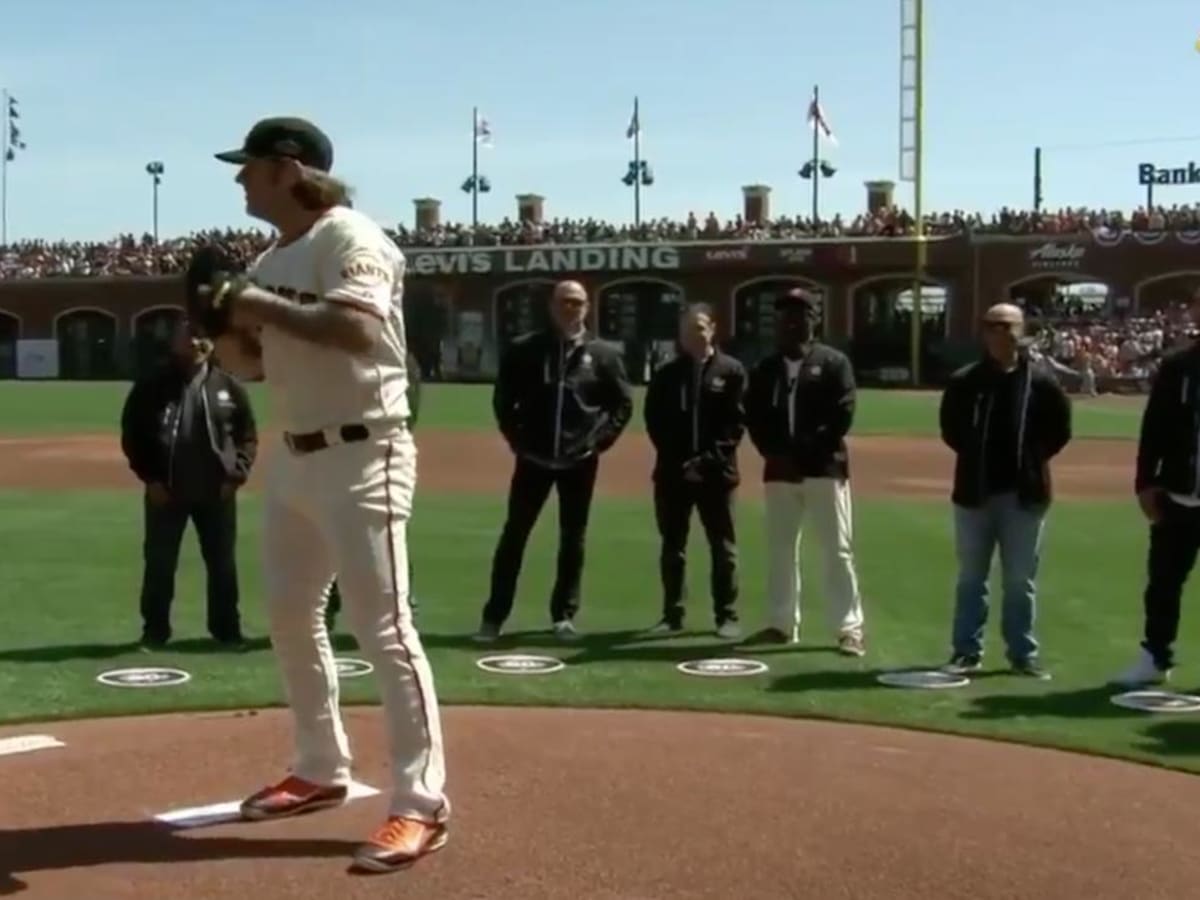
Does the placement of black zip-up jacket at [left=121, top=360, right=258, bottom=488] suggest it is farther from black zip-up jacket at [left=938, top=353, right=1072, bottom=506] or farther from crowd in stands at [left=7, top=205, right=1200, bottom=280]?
crowd in stands at [left=7, top=205, right=1200, bottom=280]

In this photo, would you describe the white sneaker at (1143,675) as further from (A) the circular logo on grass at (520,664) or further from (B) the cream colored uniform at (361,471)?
(B) the cream colored uniform at (361,471)

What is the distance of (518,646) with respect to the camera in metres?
9.38

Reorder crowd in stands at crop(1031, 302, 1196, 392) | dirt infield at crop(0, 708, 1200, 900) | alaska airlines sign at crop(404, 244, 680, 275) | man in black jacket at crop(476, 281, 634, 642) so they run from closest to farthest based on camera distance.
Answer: dirt infield at crop(0, 708, 1200, 900)
man in black jacket at crop(476, 281, 634, 642)
crowd in stands at crop(1031, 302, 1196, 392)
alaska airlines sign at crop(404, 244, 680, 275)

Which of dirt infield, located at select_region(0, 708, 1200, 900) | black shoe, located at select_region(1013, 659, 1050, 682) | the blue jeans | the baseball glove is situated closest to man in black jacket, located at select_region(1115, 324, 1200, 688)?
black shoe, located at select_region(1013, 659, 1050, 682)

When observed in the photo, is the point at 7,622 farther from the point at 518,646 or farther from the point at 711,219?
the point at 711,219

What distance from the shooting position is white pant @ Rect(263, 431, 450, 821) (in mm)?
5082

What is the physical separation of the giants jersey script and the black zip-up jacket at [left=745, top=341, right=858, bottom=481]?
460 cm

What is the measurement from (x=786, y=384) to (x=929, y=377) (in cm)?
4229

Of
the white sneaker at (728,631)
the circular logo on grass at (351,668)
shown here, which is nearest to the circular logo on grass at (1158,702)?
the white sneaker at (728,631)

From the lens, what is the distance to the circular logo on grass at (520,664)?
8586 mm

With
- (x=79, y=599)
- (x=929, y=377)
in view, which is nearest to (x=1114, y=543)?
(x=79, y=599)

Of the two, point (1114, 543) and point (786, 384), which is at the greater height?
point (786, 384)

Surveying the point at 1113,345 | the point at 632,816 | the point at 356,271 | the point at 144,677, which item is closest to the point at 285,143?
the point at 356,271

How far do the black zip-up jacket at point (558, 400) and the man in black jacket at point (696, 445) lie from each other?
11.1 inches
